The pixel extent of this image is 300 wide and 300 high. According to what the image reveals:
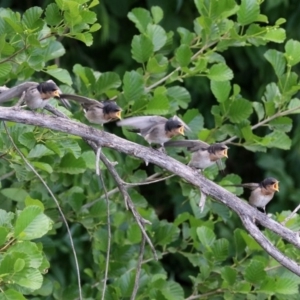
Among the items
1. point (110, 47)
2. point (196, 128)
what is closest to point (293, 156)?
point (110, 47)

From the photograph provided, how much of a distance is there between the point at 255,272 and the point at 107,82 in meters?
0.76

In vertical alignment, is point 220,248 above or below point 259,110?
below

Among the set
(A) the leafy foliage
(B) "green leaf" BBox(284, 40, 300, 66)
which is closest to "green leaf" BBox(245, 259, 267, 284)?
(A) the leafy foliage

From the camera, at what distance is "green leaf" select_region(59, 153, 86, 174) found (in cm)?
A: 271

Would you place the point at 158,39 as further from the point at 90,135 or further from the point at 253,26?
the point at 90,135

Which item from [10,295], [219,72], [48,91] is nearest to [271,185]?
[219,72]

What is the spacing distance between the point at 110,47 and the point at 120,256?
1.63 meters

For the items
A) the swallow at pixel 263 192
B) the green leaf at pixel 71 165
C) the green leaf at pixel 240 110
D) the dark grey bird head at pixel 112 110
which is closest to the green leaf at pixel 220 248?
the swallow at pixel 263 192

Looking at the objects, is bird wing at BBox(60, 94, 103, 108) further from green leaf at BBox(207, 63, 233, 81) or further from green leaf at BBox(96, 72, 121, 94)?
green leaf at BBox(207, 63, 233, 81)

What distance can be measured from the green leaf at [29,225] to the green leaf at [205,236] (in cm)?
96

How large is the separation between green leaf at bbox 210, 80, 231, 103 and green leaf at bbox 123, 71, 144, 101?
24 centimetres

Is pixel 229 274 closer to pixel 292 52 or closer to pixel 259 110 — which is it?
pixel 259 110

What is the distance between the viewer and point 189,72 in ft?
9.46

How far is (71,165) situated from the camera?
273 centimetres
